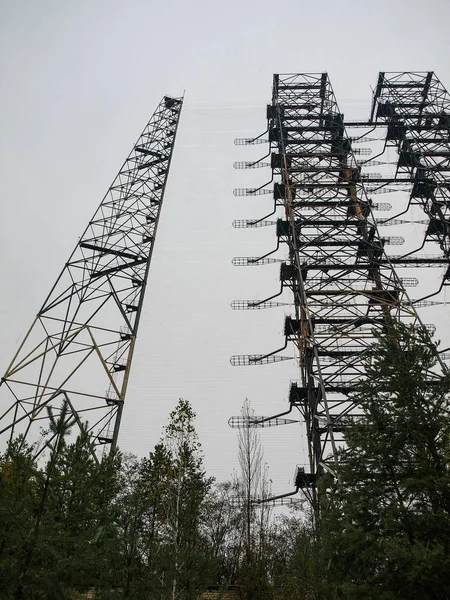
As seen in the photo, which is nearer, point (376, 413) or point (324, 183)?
point (376, 413)

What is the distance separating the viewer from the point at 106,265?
2178 cm

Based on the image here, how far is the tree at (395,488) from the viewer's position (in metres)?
7.51

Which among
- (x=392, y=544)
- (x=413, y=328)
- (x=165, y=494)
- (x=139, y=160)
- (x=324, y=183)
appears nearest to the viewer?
(x=392, y=544)

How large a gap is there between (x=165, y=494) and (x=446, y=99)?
92.0 ft

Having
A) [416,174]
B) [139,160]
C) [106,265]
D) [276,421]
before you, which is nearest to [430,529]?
[276,421]

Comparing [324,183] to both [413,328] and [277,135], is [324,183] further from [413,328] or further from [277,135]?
[413,328]

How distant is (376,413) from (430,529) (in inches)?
82.7

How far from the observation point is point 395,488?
860 cm

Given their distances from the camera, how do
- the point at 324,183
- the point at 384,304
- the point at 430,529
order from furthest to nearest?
the point at 324,183, the point at 384,304, the point at 430,529

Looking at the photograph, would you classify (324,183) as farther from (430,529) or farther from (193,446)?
(430,529)

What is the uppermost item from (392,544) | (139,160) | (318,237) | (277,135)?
(277,135)

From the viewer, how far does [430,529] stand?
7938mm

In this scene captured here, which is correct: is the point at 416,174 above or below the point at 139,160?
below

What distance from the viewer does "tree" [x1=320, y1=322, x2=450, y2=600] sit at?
751 cm
